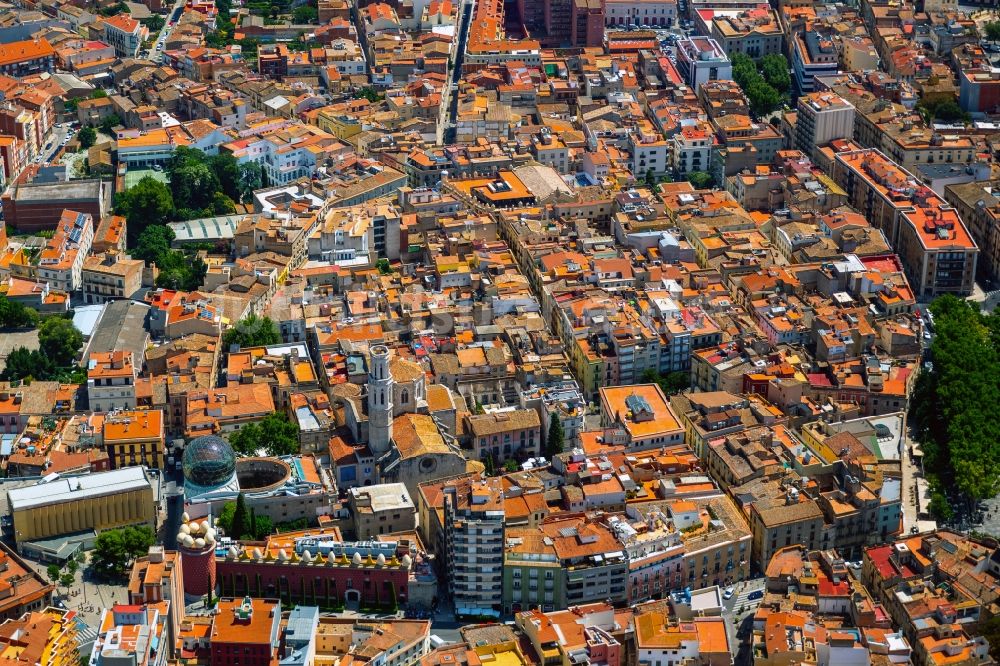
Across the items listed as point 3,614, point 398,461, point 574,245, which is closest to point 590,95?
point 574,245

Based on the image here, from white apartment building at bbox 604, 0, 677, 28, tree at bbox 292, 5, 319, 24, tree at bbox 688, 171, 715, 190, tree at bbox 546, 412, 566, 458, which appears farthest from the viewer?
tree at bbox 292, 5, 319, 24

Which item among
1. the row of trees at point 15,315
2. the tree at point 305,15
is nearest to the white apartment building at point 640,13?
the tree at point 305,15

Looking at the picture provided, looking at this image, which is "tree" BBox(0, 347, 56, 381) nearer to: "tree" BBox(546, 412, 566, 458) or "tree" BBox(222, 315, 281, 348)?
"tree" BBox(222, 315, 281, 348)

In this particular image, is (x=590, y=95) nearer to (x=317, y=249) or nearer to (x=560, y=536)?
(x=317, y=249)

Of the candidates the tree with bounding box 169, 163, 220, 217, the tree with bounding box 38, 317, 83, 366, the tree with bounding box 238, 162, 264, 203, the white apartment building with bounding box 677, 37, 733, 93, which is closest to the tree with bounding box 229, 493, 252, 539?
the tree with bounding box 38, 317, 83, 366

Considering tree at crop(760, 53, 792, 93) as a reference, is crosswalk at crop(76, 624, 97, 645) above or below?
below
